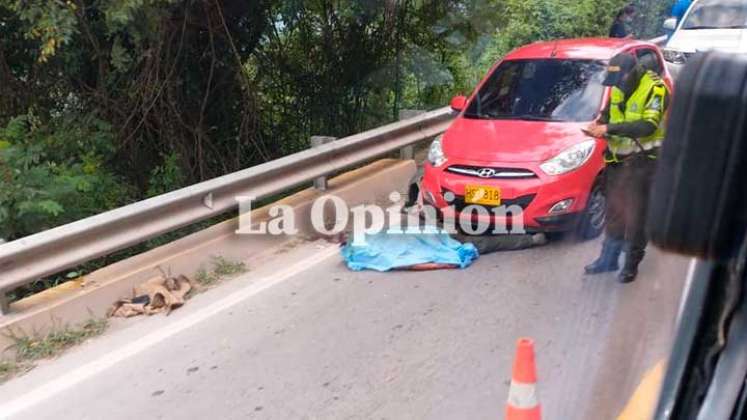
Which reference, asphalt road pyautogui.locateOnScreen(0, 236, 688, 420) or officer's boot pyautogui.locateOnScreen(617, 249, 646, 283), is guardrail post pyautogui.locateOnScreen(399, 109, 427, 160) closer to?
asphalt road pyautogui.locateOnScreen(0, 236, 688, 420)

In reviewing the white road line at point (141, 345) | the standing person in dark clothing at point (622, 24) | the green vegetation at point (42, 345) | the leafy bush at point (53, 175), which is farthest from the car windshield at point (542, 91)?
the standing person in dark clothing at point (622, 24)

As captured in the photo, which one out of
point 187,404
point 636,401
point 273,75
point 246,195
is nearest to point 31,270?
point 187,404

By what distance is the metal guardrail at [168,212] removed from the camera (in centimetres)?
441

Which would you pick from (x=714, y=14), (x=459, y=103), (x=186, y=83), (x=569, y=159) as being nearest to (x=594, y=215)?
(x=569, y=159)

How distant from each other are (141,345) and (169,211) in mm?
1257

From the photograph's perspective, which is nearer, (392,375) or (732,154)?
(732,154)

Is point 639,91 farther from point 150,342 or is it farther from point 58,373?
point 58,373

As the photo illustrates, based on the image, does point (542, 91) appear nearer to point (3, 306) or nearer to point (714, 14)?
point (714, 14)

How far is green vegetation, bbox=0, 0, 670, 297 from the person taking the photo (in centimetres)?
640

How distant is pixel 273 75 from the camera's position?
10289 millimetres

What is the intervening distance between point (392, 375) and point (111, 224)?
2310 millimetres

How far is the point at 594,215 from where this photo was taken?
5.99 meters

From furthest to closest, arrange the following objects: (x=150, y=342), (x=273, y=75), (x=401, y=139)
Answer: (x=273, y=75) → (x=401, y=139) → (x=150, y=342)

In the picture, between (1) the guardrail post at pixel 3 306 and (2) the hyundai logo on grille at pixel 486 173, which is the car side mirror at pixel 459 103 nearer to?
(2) the hyundai logo on grille at pixel 486 173
